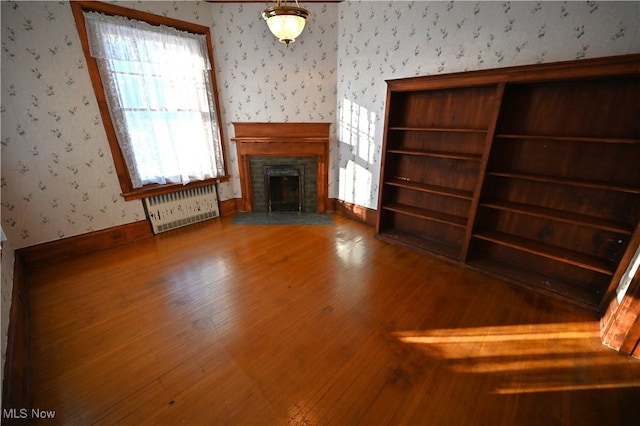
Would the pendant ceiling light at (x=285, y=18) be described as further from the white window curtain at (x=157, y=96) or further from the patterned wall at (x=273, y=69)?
the white window curtain at (x=157, y=96)

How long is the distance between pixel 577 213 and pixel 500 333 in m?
1.29

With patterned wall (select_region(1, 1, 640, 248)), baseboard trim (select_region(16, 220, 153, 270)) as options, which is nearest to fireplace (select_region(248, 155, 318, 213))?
patterned wall (select_region(1, 1, 640, 248))

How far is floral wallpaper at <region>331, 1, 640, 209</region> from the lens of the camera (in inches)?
76.9

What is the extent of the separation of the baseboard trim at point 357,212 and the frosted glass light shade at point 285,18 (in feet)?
7.84

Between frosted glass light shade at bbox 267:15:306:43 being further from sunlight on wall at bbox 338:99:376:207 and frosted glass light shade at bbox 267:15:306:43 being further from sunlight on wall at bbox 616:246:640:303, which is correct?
sunlight on wall at bbox 616:246:640:303

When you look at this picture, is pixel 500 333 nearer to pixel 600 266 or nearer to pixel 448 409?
pixel 448 409

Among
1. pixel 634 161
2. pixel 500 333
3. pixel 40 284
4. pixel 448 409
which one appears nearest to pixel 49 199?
pixel 40 284

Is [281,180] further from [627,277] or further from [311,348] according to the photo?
[627,277]

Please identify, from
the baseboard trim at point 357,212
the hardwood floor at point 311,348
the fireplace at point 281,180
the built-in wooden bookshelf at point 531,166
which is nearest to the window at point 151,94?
the fireplace at point 281,180

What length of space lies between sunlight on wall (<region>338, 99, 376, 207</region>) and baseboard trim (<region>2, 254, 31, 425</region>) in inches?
138

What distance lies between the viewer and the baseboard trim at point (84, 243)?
8.64 ft

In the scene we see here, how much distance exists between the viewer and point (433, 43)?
2729mm

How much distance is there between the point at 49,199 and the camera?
2.64m

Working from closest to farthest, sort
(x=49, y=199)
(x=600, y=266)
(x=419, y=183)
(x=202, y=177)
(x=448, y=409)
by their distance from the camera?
(x=448, y=409), (x=600, y=266), (x=49, y=199), (x=419, y=183), (x=202, y=177)
